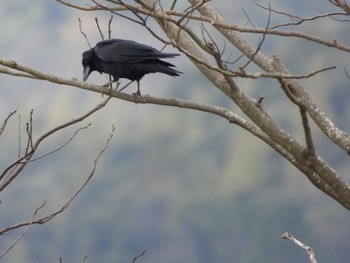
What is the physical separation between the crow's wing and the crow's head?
9cm

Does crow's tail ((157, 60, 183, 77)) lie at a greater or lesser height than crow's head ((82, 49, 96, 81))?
lesser

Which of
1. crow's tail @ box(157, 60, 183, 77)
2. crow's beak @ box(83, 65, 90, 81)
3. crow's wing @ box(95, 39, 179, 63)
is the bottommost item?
crow's tail @ box(157, 60, 183, 77)

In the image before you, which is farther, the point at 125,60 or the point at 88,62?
the point at 88,62

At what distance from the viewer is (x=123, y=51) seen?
3.83 meters

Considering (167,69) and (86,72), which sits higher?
(86,72)

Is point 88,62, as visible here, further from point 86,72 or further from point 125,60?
point 125,60

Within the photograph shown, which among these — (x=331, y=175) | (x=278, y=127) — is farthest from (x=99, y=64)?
(x=331, y=175)

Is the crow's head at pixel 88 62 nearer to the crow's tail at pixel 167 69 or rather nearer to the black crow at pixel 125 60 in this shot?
the black crow at pixel 125 60

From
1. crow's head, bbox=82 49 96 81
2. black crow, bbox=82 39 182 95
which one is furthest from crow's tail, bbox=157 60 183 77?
crow's head, bbox=82 49 96 81

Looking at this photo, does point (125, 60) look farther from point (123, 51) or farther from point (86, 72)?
point (86, 72)

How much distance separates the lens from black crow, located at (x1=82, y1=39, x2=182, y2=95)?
3578mm

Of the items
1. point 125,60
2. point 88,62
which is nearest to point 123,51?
point 125,60

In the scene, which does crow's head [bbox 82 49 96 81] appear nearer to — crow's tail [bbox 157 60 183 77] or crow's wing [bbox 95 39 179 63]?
crow's wing [bbox 95 39 179 63]

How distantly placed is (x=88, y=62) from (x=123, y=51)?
16.3 inches
